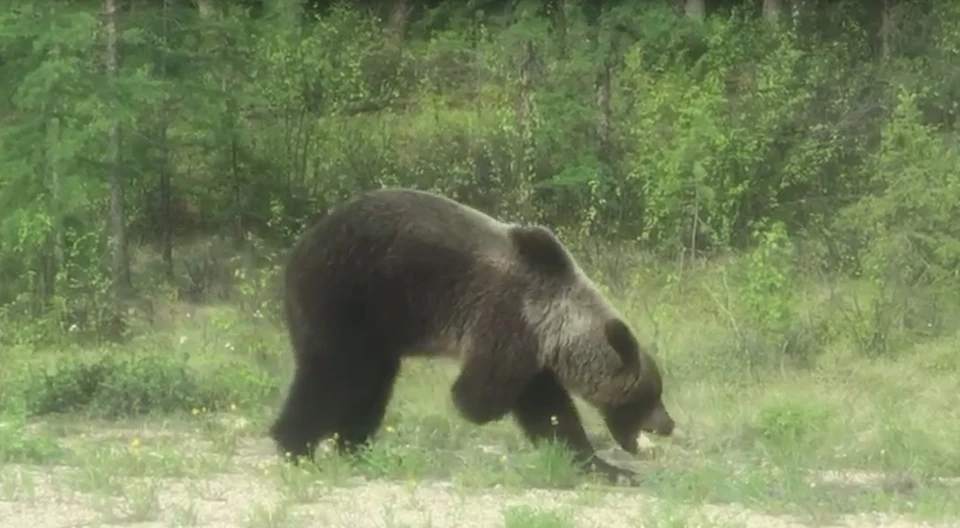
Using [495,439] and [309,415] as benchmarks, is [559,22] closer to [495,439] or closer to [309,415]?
[495,439]

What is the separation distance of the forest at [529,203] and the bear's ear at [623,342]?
0.64m

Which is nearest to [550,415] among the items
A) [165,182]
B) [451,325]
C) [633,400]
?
[633,400]

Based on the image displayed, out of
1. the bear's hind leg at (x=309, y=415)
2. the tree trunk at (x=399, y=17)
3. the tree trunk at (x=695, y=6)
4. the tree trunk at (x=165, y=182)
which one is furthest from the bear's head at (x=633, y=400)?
the tree trunk at (x=399, y=17)

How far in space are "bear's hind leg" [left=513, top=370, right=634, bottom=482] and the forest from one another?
0.38 m

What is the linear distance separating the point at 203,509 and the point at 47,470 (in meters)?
1.50

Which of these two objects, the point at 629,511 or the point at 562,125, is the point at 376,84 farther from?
the point at 629,511

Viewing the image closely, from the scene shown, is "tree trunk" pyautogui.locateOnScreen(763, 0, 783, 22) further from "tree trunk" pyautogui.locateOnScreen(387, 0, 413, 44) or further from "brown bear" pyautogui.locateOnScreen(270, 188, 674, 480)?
"brown bear" pyautogui.locateOnScreen(270, 188, 674, 480)

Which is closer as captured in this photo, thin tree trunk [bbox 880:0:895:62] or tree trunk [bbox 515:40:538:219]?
tree trunk [bbox 515:40:538:219]

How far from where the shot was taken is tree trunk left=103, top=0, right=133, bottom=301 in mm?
13624

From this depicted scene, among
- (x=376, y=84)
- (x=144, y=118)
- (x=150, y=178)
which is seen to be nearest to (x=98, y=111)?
(x=144, y=118)

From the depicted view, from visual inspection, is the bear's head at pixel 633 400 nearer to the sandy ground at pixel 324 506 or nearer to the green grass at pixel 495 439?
the green grass at pixel 495 439

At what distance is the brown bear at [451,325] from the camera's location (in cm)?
859

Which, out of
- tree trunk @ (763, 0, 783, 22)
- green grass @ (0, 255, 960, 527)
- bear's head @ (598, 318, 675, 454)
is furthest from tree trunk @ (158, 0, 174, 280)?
tree trunk @ (763, 0, 783, 22)

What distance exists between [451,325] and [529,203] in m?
8.24
